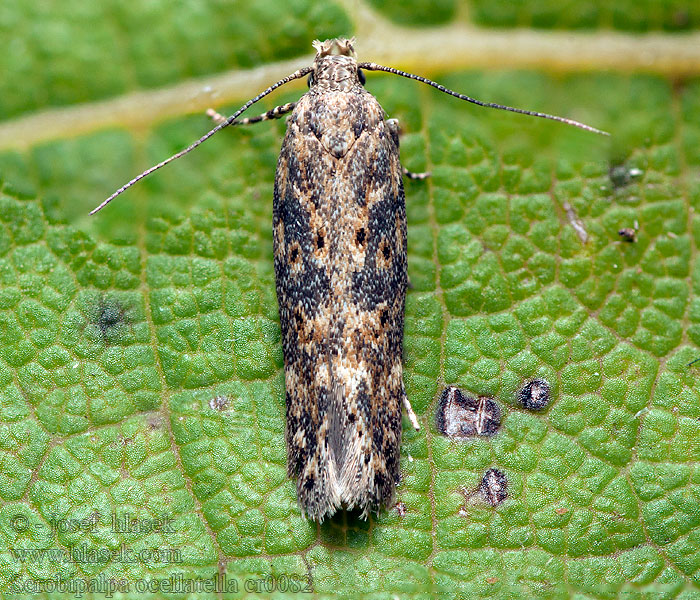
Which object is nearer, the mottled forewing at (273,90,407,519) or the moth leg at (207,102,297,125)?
the mottled forewing at (273,90,407,519)

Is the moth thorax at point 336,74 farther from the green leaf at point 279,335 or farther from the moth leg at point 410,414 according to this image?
the moth leg at point 410,414

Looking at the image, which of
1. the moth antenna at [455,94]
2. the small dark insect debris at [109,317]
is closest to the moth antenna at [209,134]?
the moth antenna at [455,94]

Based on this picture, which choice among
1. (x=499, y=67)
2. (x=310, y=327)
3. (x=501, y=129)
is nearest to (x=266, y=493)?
(x=310, y=327)

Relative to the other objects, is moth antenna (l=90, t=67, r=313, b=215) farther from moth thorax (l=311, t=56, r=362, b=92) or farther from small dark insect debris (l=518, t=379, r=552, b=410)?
small dark insect debris (l=518, t=379, r=552, b=410)

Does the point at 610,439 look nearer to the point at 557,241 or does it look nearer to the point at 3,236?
the point at 557,241

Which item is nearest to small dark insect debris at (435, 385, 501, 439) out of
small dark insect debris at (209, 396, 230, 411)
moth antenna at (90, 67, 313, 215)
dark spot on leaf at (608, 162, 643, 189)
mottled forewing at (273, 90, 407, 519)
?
mottled forewing at (273, 90, 407, 519)

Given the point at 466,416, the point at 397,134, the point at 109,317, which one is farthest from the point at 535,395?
the point at 109,317
